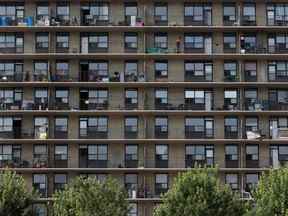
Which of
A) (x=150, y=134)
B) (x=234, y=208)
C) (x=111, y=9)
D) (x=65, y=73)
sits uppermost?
(x=111, y=9)

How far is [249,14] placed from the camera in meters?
95.9

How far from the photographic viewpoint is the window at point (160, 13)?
9550 cm

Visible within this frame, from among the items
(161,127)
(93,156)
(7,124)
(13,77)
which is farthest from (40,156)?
(161,127)

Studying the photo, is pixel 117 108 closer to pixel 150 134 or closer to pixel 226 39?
pixel 150 134

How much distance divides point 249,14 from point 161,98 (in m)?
13.0

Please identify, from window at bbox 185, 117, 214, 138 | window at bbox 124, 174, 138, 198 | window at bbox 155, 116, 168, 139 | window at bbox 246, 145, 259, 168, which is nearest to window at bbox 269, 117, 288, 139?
window at bbox 246, 145, 259, 168

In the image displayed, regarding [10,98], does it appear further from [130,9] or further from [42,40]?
[130,9]

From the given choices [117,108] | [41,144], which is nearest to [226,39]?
[117,108]

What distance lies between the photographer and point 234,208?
2862 inches

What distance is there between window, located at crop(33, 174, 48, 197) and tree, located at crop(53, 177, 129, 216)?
47.1ft

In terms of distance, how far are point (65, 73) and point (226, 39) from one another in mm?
16959

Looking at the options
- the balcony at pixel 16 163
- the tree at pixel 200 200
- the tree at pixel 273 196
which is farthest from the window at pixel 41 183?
the tree at pixel 273 196

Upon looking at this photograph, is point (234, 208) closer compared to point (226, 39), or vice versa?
point (234, 208)

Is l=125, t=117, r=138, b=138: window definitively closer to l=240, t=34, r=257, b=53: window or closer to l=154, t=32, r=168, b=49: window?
l=154, t=32, r=168, b=49: window
